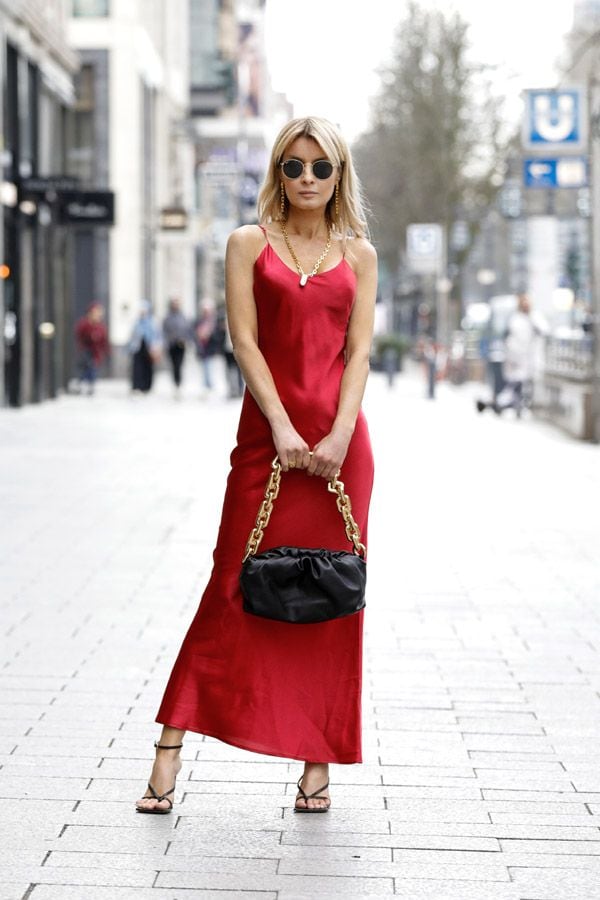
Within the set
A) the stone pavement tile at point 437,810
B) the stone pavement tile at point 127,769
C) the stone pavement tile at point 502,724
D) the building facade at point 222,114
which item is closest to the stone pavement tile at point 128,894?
the stone pavement tile at point 437,810

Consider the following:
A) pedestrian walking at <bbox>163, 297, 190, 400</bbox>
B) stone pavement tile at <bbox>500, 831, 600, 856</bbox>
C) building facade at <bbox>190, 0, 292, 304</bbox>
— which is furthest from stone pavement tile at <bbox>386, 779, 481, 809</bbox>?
building facade at <bbox>190, 0, 292, 304</bbox>

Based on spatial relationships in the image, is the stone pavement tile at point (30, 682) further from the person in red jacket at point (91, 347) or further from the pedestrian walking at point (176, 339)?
the person in red jacket at point (91, 347)

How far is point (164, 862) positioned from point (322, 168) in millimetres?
1797

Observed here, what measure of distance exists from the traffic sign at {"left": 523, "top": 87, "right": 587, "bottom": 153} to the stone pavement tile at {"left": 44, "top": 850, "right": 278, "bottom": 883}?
18.5 metres

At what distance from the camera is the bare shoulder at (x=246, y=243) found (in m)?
4.54

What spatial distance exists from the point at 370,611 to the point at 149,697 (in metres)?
2.19

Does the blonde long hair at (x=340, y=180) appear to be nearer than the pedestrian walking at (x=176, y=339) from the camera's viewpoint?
Yes

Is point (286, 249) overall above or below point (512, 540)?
above

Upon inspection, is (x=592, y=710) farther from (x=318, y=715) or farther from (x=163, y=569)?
(x=163, y=569)

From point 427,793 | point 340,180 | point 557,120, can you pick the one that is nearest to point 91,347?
point 557,120

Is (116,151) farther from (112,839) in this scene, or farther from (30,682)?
(112,839)

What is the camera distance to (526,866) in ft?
13.9

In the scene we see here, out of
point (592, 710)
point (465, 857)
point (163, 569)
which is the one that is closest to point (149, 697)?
point (592, 710)

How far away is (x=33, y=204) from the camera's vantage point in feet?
89.6
